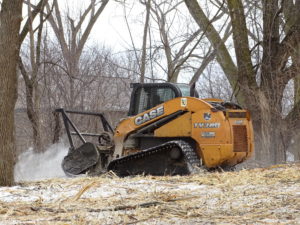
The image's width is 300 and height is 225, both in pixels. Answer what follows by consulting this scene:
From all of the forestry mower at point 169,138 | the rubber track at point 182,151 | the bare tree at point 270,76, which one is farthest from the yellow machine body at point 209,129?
the bare tree at point 270,76

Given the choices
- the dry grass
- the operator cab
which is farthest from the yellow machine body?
the dry grass

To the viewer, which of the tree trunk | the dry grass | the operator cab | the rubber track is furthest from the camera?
the operator cab

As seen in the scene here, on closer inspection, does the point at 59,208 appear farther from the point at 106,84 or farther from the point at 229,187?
the point at 106,84

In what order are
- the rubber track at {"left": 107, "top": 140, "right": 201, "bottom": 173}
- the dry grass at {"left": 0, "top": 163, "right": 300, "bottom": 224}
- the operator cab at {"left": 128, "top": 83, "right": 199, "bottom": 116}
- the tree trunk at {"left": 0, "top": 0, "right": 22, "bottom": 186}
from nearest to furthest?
the dry grass at {"left": 0, "top": 163, "right": 300, "bottom": 224}, the tree trunk at {"left": 0, "top": 0, "right": 22, "bottom": 186}, the rubber track at {"left": 107, "top": 140, "right": 201, "bottom": 173}, the operator cab at {"left": 128, "top": 83, "right": 199, "bottom": 116}

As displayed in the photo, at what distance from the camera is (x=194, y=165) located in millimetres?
11172

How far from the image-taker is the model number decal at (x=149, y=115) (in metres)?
12.1

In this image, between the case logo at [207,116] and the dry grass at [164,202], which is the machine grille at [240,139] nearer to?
the case logo at [207,116]

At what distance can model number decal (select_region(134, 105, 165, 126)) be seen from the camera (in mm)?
12099

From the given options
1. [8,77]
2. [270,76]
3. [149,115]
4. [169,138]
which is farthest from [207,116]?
[270,76]

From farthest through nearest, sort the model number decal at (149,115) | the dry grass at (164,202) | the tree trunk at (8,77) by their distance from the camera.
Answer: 1. the model number decal at (149,115)
2. the tree trunk at (8,77)
3. the dry grass at (164,202)

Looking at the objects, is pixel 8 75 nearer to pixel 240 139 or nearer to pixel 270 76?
pixel 240 139

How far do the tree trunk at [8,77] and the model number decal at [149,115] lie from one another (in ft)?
12.1

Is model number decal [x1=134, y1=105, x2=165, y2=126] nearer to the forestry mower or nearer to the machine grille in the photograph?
the forestry mower

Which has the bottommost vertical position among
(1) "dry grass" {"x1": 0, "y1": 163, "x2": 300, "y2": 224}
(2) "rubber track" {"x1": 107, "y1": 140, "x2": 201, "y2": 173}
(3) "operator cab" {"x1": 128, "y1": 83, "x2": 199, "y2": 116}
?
(1) "dry grass" {"x1": 0, "y1": 163, "x2": 300, "y2": 224}
